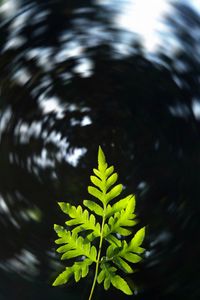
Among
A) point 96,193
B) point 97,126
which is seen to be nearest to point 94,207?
point 96,193

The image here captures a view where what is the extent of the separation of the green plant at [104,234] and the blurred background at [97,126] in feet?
0.14

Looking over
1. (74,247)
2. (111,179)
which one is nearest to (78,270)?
(74,247)

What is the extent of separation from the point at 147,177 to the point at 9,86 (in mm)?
256

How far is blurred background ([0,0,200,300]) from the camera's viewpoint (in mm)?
743

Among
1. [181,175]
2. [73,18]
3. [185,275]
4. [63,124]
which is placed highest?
[73,18]

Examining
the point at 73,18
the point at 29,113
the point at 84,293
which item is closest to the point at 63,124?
the point at 29,113

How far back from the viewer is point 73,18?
2.51 feet

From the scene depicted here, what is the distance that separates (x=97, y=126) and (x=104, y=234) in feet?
0.52

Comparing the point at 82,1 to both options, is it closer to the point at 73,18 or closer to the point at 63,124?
the point at 73,18

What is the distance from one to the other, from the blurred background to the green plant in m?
0.04

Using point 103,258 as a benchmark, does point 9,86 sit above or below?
above

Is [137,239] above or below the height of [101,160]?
below

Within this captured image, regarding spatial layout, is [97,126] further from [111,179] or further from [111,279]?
[111,279]

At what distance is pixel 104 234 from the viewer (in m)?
0.73
